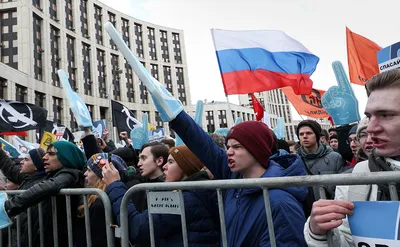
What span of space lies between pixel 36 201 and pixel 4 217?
29cm

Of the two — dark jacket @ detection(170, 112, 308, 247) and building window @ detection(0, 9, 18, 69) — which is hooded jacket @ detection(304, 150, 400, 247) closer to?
dark jacket @ detection(170, 112, 308, 247)

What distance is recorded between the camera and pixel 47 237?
287 cm

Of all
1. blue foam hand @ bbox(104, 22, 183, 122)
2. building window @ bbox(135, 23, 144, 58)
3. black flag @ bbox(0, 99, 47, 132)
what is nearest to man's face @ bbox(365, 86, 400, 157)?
blue foam hand @ bbox(104, 22, 183, 122)

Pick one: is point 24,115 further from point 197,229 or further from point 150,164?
point 197,229

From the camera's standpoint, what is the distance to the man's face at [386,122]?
1.25m

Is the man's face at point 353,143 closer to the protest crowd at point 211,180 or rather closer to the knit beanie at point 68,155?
the protest crowd at point 211,180

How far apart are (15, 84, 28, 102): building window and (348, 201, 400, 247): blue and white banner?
109ft

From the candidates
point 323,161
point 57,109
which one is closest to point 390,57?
point 323,161

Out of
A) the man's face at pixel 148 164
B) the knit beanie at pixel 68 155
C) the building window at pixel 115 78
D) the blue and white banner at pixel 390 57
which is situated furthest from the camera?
the building window at pixel 115 78

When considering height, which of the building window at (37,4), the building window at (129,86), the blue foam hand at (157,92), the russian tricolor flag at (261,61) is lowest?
the blue foam hand at (157,92)

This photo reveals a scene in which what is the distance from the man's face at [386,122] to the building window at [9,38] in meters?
36.0

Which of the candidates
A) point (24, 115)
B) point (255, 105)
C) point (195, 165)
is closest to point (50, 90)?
point (24, 115)

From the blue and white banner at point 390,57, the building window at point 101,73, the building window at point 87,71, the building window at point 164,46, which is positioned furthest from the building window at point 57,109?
the blue and white banner at point 390,57

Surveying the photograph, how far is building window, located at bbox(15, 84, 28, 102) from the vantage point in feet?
98.0
